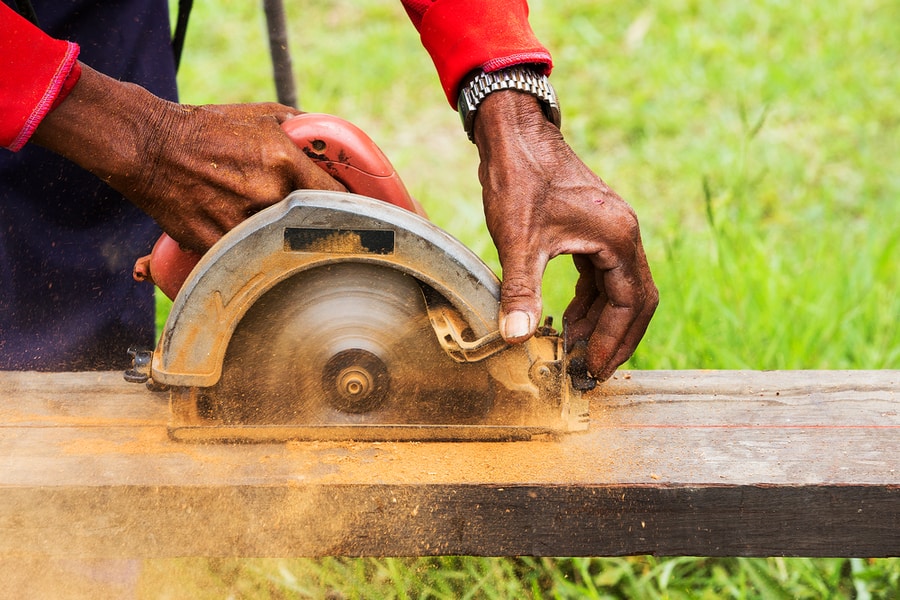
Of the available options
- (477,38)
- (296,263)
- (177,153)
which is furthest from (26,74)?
(477,38)

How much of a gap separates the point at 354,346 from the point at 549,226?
1.38ft

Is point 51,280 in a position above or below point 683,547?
above

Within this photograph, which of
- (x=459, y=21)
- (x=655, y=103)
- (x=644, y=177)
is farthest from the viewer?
(x=655, y=103)

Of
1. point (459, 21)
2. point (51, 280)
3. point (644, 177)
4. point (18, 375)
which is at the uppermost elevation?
point (644, 177)

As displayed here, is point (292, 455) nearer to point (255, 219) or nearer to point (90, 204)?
point (255, 219)

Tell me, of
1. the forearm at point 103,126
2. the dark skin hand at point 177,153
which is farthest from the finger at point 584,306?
the forearm at point 103,126

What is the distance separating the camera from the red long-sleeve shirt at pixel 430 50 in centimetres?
159

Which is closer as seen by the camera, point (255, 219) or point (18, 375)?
point (255, 219)

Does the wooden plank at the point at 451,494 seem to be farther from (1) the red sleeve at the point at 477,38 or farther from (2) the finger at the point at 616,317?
(1) the red sleeve at the point at 477,38

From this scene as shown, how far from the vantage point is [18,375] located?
6.40 feet

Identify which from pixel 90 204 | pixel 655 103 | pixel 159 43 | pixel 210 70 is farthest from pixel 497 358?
pixel 210 70

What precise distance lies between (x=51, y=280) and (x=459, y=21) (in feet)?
3.72

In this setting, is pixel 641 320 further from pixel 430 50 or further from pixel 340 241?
pixel 430 50

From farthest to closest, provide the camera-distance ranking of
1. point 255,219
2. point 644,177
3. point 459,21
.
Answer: point 644,177
point 459,21
point 255,219
